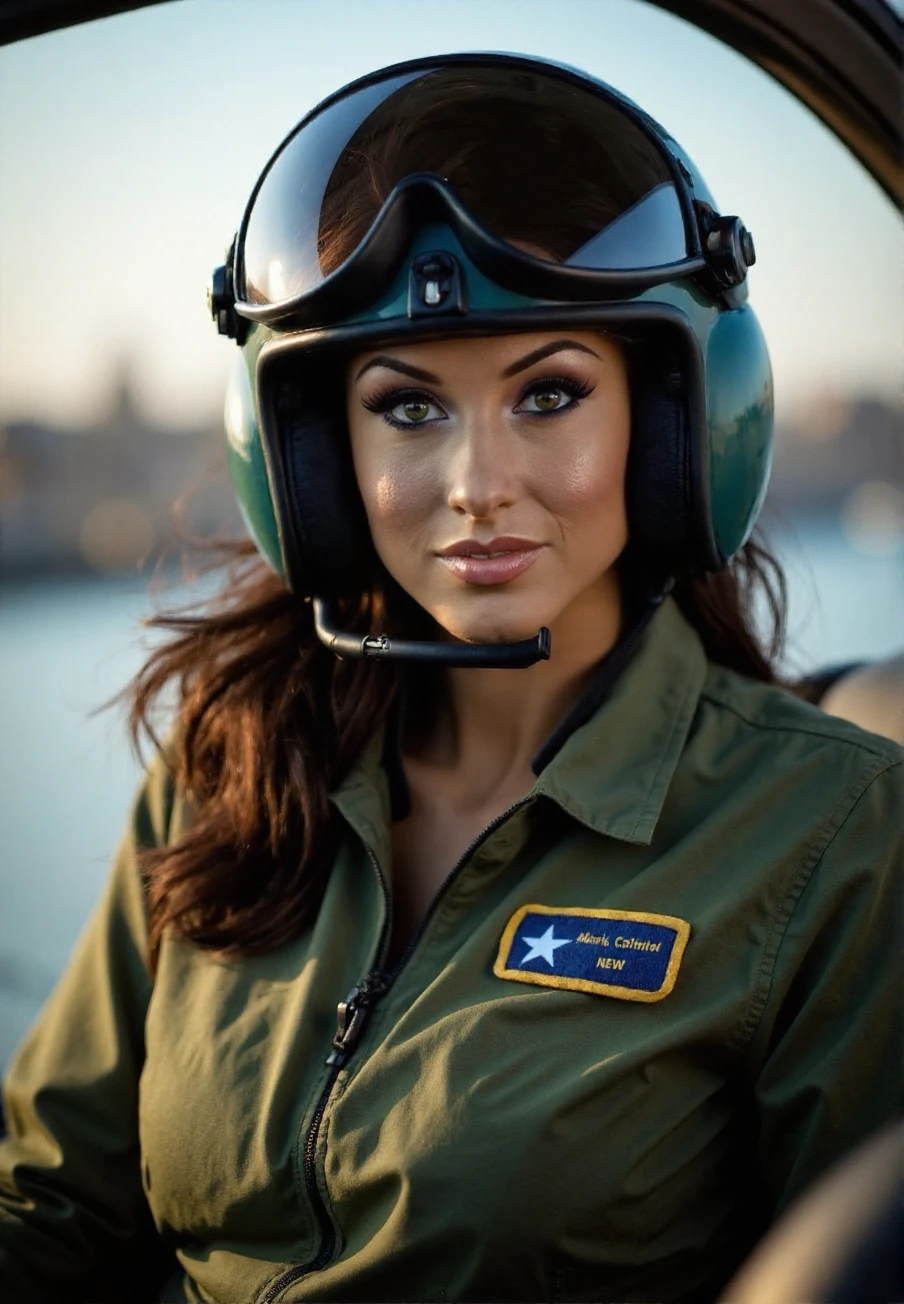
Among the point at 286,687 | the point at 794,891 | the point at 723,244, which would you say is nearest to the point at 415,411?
the point at 723,244

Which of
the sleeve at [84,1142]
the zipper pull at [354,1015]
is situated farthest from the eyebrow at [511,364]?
the sleeve at [84,1142]

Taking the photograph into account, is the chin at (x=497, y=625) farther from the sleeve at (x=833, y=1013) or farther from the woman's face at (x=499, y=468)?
the sleeve at (x=833, y=1013)

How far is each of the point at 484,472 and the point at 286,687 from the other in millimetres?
491

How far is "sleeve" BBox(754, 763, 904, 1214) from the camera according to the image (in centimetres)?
119

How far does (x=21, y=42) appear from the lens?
1.23 metres

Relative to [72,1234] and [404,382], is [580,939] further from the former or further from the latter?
[72,1234]

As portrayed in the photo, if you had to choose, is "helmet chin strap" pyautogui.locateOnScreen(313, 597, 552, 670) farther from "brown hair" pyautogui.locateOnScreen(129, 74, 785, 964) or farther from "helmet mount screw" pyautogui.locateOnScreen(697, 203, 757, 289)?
"helmet mount screw" pyautogui.locateOnScreen(697, 203, 757, 289)

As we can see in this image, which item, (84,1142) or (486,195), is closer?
(486,195)

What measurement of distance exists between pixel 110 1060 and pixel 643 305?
1.01 m

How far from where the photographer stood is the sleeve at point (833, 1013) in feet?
3.90

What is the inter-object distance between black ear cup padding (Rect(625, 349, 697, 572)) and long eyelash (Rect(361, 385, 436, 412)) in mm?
210

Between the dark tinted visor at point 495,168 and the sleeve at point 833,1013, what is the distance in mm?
586

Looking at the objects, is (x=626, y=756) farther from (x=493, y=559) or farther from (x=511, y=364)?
(x=511, y=364)

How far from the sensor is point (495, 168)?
1253 mm
